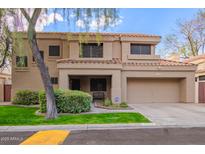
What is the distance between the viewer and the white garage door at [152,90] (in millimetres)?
19156

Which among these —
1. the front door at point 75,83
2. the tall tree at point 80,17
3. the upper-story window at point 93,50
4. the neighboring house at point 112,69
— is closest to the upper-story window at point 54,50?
the neighboring house at point 112,69

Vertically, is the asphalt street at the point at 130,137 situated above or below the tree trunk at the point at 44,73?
below

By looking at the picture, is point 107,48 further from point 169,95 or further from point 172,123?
point 172,123

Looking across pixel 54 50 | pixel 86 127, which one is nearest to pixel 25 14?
pixel 86 127

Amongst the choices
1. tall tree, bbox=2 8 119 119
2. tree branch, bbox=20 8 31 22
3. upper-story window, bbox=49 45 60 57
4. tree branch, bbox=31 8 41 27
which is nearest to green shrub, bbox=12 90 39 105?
upper-story window, bbox=49 45 60 57

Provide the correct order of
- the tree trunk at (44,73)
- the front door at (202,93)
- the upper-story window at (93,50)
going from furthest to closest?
the upper-story window at (93,50), the front door at (202,93), the tree trunk at (44,73)

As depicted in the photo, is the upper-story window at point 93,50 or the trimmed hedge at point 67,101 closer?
the trimmed hedge at point 67,101

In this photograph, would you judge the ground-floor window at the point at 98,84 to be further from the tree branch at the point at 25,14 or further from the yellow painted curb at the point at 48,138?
the yellow painted curb at the point at 48,138

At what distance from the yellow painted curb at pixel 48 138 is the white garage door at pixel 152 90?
36.9ft

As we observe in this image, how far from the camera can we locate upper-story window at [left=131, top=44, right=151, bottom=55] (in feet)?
66.6

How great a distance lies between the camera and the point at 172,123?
387 inches

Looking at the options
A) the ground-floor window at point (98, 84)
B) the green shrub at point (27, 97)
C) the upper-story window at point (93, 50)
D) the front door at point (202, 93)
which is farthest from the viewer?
the ground-floor window at point (98, 84)

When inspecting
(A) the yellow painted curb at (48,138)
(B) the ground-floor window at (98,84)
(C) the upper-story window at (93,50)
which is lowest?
(A) the yellow painted curb at (48,138)
